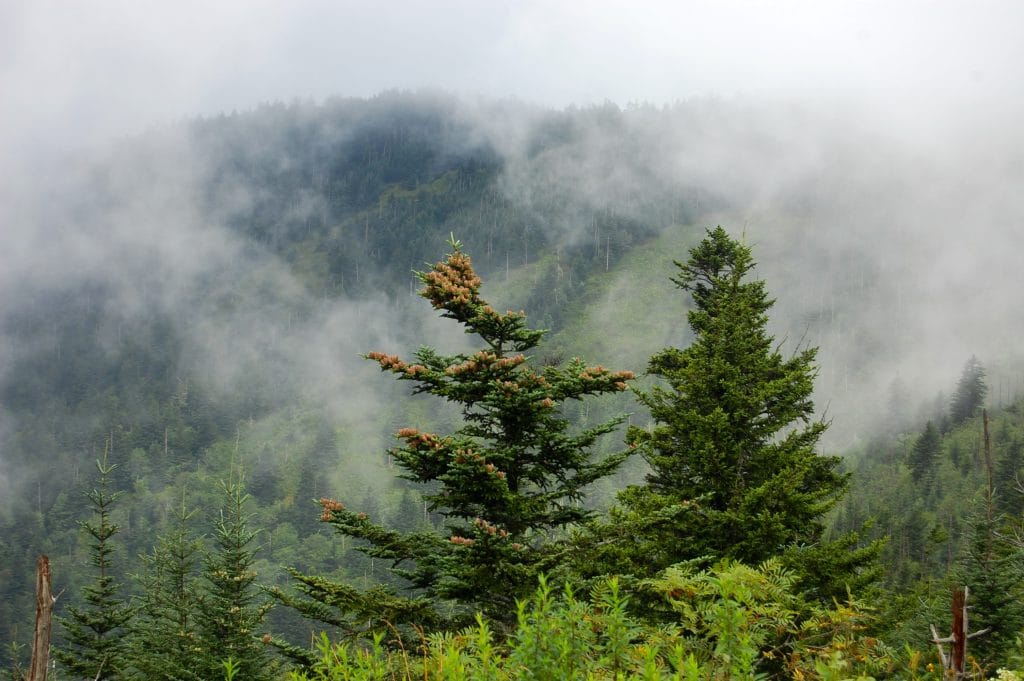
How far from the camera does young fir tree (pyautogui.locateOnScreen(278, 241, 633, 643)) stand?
32.7ft

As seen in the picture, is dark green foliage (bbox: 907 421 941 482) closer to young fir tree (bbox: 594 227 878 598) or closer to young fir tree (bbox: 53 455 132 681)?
young fir tree (bbox: 53 455 132 681)

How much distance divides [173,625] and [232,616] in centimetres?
1517

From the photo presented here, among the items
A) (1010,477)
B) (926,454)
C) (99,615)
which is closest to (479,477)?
(99,615)

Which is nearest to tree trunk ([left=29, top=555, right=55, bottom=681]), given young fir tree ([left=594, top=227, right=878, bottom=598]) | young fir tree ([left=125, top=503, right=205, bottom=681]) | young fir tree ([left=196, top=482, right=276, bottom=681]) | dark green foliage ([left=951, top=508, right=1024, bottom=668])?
young fir tree ([left=594, top=227, right=878, bottom=598])

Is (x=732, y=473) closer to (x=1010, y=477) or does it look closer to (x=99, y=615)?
(x=99, y=615)

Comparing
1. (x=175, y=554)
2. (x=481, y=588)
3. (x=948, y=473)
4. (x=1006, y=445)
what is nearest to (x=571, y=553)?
(x=481, y=588)

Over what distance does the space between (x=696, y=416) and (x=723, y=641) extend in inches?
387

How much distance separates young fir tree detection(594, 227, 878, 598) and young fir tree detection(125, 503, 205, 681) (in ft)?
53.9

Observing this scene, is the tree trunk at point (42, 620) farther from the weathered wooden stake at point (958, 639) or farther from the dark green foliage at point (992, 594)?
the dark green foliage at point (992, 594)

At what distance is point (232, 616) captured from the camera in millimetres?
23375

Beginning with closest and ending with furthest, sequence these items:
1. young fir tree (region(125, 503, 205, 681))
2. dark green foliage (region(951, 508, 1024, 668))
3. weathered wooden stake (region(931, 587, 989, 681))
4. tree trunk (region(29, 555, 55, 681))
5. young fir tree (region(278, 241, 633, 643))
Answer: weathered wooden stake (region(931, 587, 989, 681)), tree trunk (region(29, 555, 55, 681)), young fir tree (region(278, 241, 633, 643)), dark green foliage (region(951, 508, 1024, 668)), young fir tree (region(125, 503, 205, 681))

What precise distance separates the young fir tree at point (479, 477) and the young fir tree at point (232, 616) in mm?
13426

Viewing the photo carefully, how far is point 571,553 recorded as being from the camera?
9.83 meters

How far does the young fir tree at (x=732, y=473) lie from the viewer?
11664 millimetres
